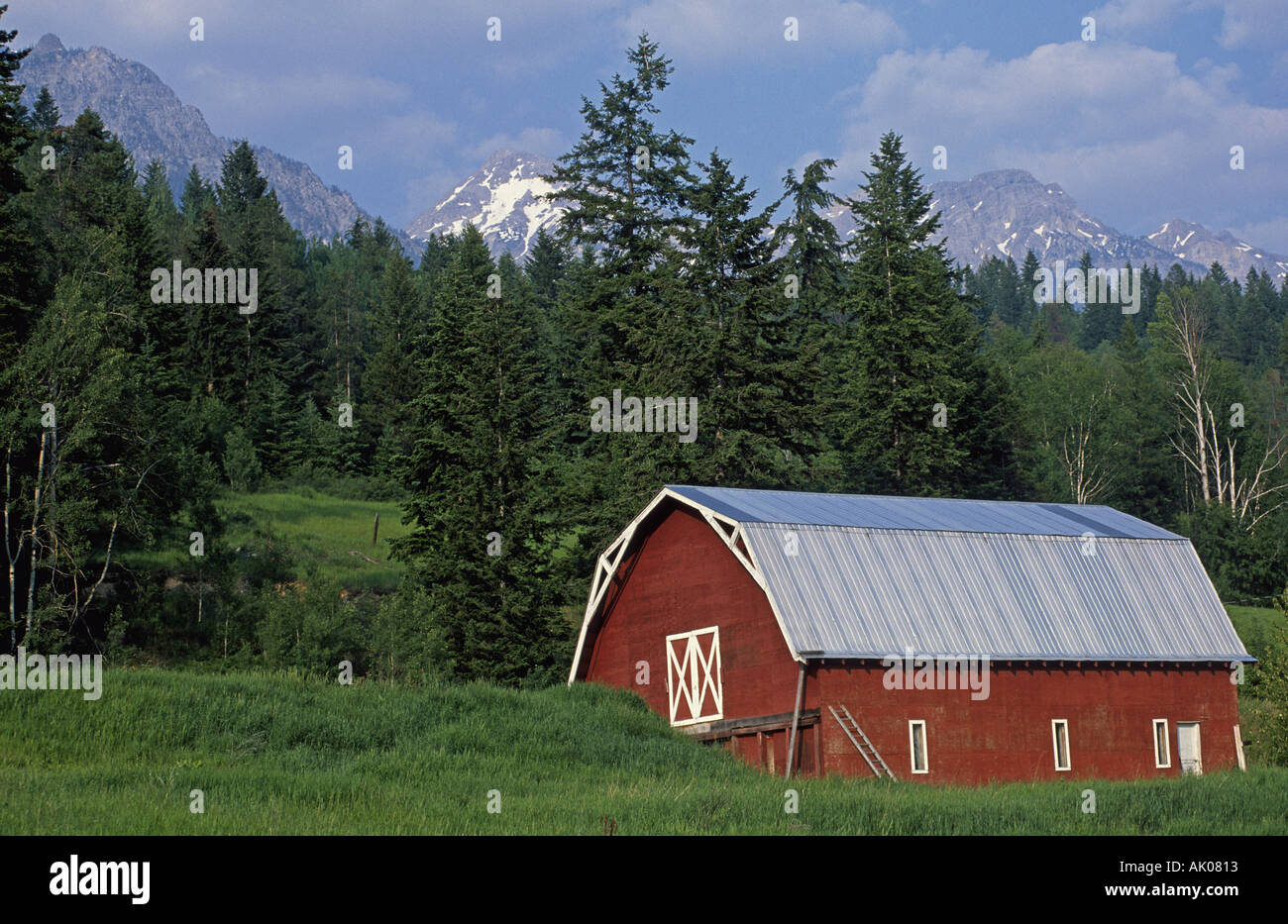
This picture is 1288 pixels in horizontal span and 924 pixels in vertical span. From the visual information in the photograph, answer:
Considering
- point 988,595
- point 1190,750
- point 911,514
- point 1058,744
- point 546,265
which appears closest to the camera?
point 1058,744

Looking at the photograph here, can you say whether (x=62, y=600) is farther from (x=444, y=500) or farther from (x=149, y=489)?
(x=444, y=500)

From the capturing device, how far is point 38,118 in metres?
133

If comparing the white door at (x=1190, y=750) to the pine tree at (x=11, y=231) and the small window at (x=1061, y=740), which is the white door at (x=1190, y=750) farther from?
the pine tree at (x=11, y=231)

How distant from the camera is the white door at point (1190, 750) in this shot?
32.4 meters

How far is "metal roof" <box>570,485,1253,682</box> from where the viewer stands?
29.7m

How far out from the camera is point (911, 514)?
114ft

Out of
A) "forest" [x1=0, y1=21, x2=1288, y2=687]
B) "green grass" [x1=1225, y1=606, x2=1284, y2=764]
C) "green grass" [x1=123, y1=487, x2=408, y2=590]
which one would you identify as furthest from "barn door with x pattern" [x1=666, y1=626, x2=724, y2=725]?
"green grass" [x1=123, y1=487, x2=408, y2=590]

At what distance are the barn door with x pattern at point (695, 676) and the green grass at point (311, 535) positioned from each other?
21562 millimetres

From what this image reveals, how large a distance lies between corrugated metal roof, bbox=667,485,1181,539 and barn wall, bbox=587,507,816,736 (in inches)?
46.3

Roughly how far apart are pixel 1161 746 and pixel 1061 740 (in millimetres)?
3068

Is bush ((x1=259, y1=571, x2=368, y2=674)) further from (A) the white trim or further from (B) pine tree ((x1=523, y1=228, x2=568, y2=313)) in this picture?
(B) pine tree ((x1=523, y1=228, x2=568, y2=313))

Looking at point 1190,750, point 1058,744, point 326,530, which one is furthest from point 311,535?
point 1190,750

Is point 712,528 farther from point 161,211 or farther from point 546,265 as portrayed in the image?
point 161,211

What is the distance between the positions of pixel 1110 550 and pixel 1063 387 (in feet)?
208
